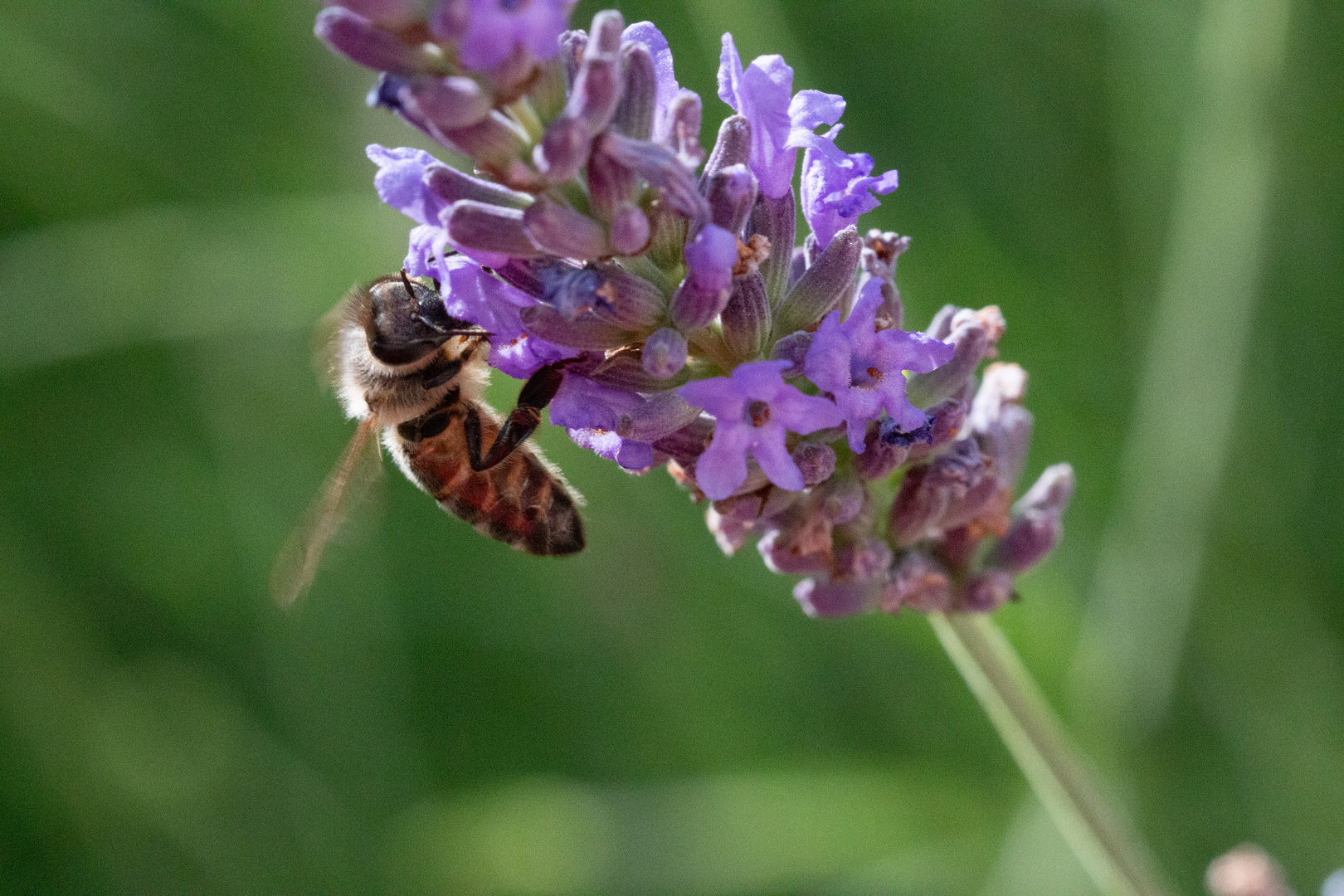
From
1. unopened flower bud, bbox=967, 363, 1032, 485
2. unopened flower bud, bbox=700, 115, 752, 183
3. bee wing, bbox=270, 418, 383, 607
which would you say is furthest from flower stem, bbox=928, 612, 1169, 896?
bee wing, bbox=270, 418, 383, 607

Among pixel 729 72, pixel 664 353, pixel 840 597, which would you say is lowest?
pixel 840 597

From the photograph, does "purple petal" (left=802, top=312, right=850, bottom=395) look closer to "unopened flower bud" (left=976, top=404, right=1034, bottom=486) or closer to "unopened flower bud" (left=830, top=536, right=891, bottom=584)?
"unopened flower bud" (left=830, top=536, right=891, bottom=584)

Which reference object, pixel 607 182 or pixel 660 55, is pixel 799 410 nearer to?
pixel 607 182

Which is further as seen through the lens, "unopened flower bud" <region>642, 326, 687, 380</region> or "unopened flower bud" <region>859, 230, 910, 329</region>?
"unopened flower bud" <region>859, 230, 910, 329</region>

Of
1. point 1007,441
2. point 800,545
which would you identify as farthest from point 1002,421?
point 800,545

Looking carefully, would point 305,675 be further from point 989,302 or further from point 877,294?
point 877,294

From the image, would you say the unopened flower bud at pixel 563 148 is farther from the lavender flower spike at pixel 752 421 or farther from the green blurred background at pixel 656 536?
the green blurred background at pixel 656 536
